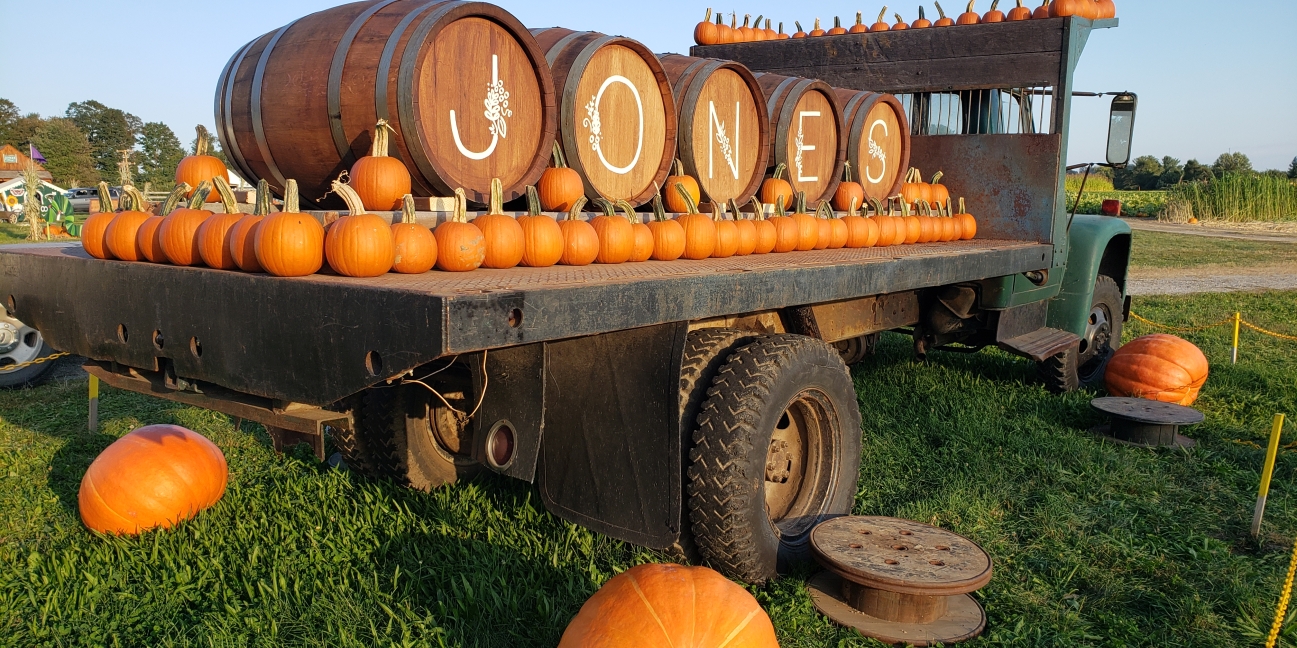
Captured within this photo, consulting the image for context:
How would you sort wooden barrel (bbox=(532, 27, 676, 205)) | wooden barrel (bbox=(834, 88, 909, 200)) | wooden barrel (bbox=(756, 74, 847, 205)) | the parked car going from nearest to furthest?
1. wooden barrel (bbox=(532, 27, 676, 205))
2. wooden barrel (bbox=(756, 74, 847, 205))
3. wooden barrel (bbox=(834, 88, 909, 200))
4. the parked car

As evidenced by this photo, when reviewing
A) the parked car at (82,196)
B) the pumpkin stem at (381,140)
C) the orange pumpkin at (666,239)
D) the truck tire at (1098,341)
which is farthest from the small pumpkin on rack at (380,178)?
the parked car at (82,196)

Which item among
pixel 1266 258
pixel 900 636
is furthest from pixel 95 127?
pixel 900 636

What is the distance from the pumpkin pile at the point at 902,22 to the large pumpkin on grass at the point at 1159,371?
247cm

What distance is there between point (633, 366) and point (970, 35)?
4.42 meters

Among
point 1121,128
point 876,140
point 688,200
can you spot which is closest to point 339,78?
A: point 688,200

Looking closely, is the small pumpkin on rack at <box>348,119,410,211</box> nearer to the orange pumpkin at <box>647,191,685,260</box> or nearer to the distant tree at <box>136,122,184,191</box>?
the orange pumpkin at <box>647,191,685,260</box>

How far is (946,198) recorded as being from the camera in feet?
19.6

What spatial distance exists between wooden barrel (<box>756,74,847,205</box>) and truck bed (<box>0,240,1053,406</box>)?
5.40 ft

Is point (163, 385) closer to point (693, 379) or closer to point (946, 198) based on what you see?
point (693, 379)

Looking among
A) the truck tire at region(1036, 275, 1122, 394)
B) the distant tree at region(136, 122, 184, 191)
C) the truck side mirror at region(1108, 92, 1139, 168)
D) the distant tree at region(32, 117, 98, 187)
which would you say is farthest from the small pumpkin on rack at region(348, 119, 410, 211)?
the distant tree at region(32, 117, 98, 187)

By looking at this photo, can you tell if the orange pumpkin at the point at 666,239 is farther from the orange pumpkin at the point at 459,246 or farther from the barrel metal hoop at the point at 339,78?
the barrel metal hoop at the point at 339,78

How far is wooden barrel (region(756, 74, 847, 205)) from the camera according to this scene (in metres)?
4.86

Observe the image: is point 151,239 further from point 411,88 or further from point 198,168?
point 411,88

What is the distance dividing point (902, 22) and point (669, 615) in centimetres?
541
